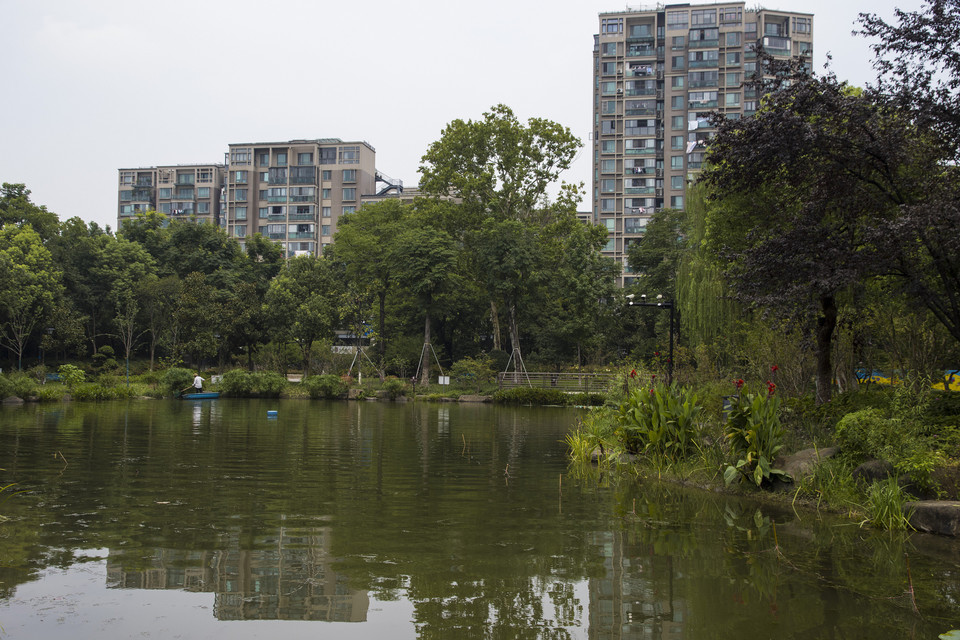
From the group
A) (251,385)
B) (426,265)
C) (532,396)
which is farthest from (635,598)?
(426,265)

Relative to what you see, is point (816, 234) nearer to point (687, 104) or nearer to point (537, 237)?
point (537, 237)

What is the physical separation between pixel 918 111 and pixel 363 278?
4363cm

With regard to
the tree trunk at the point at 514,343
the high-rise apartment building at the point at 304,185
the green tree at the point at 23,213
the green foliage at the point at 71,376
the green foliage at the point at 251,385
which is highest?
the high-rise apartment building at the point at 304,185

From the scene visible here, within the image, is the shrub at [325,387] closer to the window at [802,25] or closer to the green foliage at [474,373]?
the green foliage at [474,373]

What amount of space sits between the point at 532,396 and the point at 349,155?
6000 cm

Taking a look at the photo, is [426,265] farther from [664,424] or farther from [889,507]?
[889,507]

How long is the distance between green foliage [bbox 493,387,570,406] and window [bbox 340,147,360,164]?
58.2 meters

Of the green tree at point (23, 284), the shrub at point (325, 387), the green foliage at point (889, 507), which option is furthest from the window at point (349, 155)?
the green foliage at point (889, 507)

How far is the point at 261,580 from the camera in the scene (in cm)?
655

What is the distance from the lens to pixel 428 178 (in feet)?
167

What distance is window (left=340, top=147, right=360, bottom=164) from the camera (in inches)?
3590

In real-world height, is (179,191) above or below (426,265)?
above

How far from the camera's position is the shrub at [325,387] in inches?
1649

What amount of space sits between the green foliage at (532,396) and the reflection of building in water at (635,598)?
104 ft
